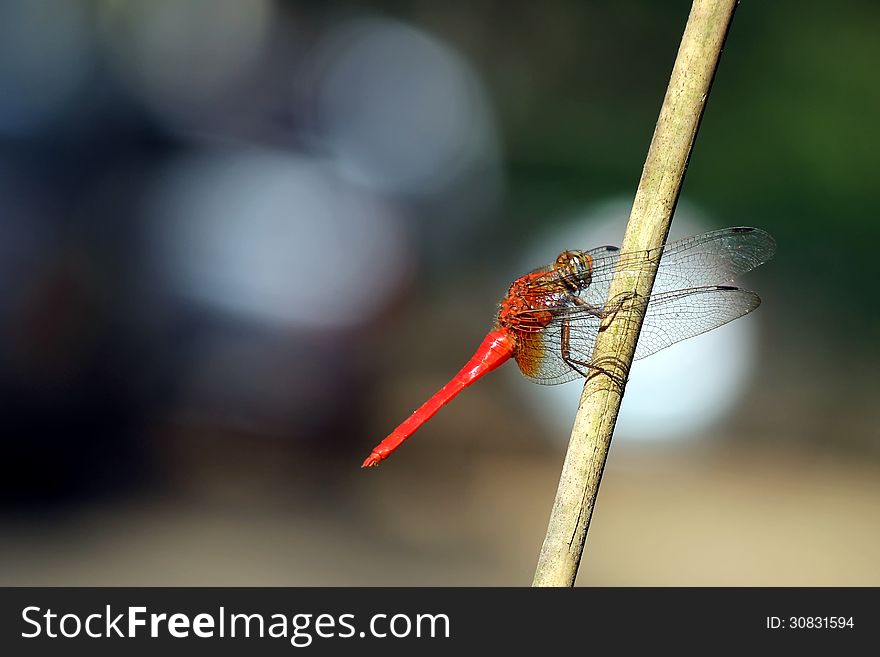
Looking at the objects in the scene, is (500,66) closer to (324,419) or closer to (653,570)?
(324,419)

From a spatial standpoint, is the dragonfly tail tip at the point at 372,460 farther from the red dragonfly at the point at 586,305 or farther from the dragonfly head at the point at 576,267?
the dragonfly head at the point at 576,267

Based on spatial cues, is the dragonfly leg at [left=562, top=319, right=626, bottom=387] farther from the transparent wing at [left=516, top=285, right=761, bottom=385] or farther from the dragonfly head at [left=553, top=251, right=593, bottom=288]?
the dragonfly head at [left=553, top=251, right=593, bottom=288]

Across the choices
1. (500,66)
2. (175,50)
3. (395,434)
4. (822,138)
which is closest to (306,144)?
(175,50)

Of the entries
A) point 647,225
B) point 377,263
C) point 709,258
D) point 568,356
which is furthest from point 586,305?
point 377,263

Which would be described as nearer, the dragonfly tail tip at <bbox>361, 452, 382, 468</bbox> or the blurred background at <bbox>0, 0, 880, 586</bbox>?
the dragonfly tail tip at <bbox>361, 452, 382, 468</bbox>

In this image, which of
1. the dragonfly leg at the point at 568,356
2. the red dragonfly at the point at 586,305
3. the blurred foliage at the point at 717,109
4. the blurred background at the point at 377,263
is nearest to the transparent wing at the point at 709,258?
the red dragonfly at the point at 586,305

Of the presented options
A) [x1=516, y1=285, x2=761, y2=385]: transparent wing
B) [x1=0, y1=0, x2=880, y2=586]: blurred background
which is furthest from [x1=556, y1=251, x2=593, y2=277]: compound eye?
[x1=0, y1=0, x2=880, y2=586]: blurred background
